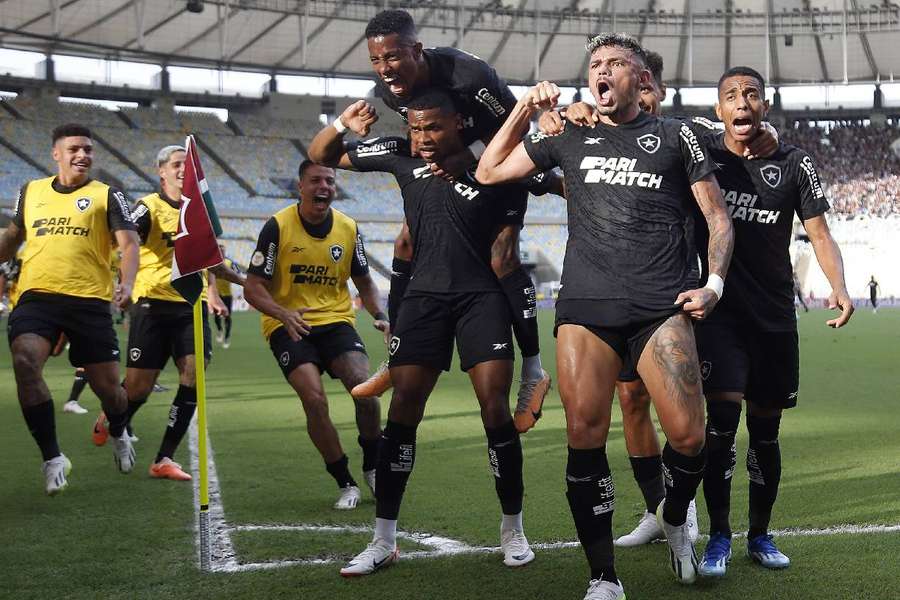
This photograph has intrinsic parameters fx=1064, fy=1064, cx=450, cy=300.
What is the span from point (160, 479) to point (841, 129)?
59.5 meters

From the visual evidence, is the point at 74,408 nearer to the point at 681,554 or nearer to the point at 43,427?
the point at 43,427

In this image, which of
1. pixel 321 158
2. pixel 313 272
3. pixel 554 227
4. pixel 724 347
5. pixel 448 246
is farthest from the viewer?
pixel 554 227

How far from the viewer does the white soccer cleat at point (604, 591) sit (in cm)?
415

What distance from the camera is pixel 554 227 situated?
2254 inches

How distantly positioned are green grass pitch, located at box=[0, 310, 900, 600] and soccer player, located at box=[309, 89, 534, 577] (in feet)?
1.17

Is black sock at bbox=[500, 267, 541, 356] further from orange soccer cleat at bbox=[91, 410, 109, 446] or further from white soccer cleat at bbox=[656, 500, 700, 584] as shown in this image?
orange soccer cleat at bbox=[91, 410, 109, 446]

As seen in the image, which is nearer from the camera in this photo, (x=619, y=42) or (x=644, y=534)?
(x=619, y=42)

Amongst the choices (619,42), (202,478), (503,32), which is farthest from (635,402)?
(503,32)

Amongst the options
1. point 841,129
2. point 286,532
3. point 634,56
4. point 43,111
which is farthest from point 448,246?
point 841,129

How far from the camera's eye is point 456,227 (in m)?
5.21

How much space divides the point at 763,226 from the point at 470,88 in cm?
153

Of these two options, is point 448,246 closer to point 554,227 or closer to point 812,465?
point 812,465

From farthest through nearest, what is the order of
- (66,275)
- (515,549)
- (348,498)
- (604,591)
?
(66,275) → (348,498) → (515,549) → (604,591)

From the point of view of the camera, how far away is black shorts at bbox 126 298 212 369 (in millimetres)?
8102
